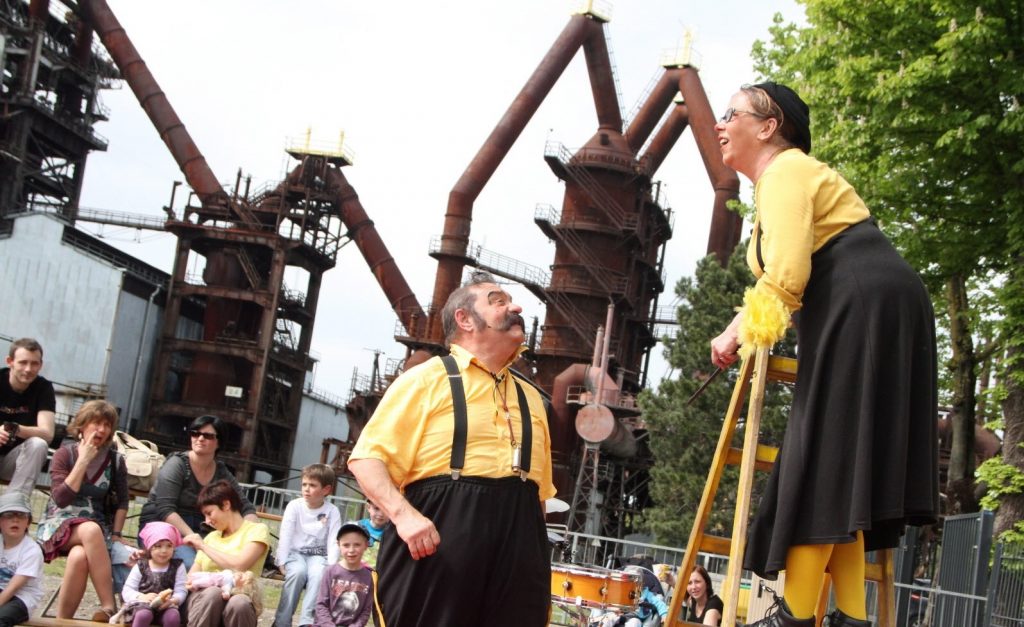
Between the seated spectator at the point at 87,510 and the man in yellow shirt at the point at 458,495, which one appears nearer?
the man in yellow shirt at the point at 458,495

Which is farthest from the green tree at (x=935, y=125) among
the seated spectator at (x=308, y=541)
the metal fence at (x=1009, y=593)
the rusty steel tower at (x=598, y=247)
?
the rusty steel tower at (x=598, y=247)

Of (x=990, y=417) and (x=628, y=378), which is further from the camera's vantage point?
(x=628, y=378)

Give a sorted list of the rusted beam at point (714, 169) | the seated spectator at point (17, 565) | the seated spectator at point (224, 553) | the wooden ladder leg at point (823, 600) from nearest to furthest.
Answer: the wooden ladder leg at point (823, 600), the seated spectator at point (17, 565), the seated spectator at point (224, 553), the rusted beam at point (714, 169)

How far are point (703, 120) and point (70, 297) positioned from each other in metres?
24.5

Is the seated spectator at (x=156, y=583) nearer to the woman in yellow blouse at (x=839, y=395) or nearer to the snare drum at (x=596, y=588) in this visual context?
the snare drum at (x=596, y=588)

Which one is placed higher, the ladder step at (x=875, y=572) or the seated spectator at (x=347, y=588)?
the ladder step at (x=875, y=572)

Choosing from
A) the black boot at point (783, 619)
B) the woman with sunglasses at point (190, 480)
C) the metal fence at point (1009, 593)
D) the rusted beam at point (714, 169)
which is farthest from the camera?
the rusted beam at point (714, 169)

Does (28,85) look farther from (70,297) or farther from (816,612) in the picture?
(816,612)

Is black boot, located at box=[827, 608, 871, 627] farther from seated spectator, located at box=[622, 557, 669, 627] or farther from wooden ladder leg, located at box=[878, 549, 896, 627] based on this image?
seated spectator, located at box=[622, 557, 669, 627]

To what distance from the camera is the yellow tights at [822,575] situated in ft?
10.4

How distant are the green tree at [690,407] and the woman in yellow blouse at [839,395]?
27.5 m

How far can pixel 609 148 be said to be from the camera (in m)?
44.5

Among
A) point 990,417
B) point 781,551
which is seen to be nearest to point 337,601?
point 781,551

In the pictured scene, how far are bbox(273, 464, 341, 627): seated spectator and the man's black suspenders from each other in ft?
15.8
